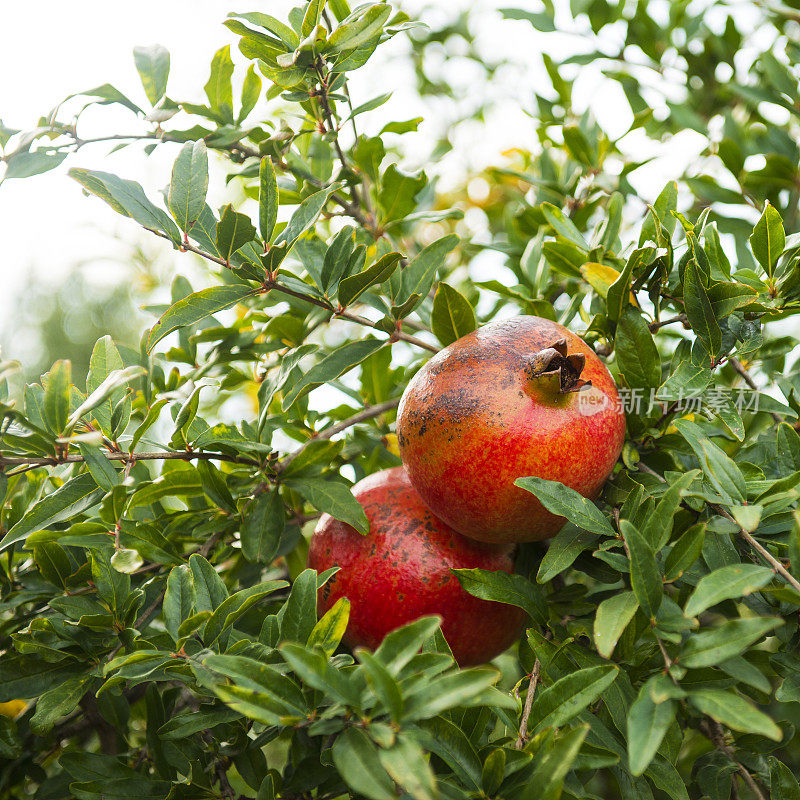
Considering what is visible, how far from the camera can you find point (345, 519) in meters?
0.88

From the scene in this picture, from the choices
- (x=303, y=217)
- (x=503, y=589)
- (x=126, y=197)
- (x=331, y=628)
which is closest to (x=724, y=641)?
(x=503, y=589)

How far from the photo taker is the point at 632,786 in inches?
31.1

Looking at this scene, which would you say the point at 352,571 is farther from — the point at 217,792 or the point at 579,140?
the point at 579,140

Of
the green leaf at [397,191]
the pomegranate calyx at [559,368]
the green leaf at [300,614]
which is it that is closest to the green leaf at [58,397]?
the green leaf at [300,614]

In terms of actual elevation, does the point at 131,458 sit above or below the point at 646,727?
above

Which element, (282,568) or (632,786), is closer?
(632,786)

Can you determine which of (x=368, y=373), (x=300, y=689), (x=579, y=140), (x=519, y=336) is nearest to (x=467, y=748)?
(x=300, y=689)

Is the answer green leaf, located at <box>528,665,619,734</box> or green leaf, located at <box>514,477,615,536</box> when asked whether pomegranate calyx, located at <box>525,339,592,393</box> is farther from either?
green leaf, located at <box>528,665,619,734</box>

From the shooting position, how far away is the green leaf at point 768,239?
2.90ft

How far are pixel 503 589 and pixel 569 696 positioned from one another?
16 cm

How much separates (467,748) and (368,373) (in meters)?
0.66

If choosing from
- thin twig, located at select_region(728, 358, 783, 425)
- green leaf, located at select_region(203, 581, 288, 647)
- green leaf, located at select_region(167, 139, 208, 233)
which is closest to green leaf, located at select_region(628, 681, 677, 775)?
green leaf, located at select_region(203, 581, 288, 647)

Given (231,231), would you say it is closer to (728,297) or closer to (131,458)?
(131,458)

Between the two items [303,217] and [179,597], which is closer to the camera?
[179,597]
